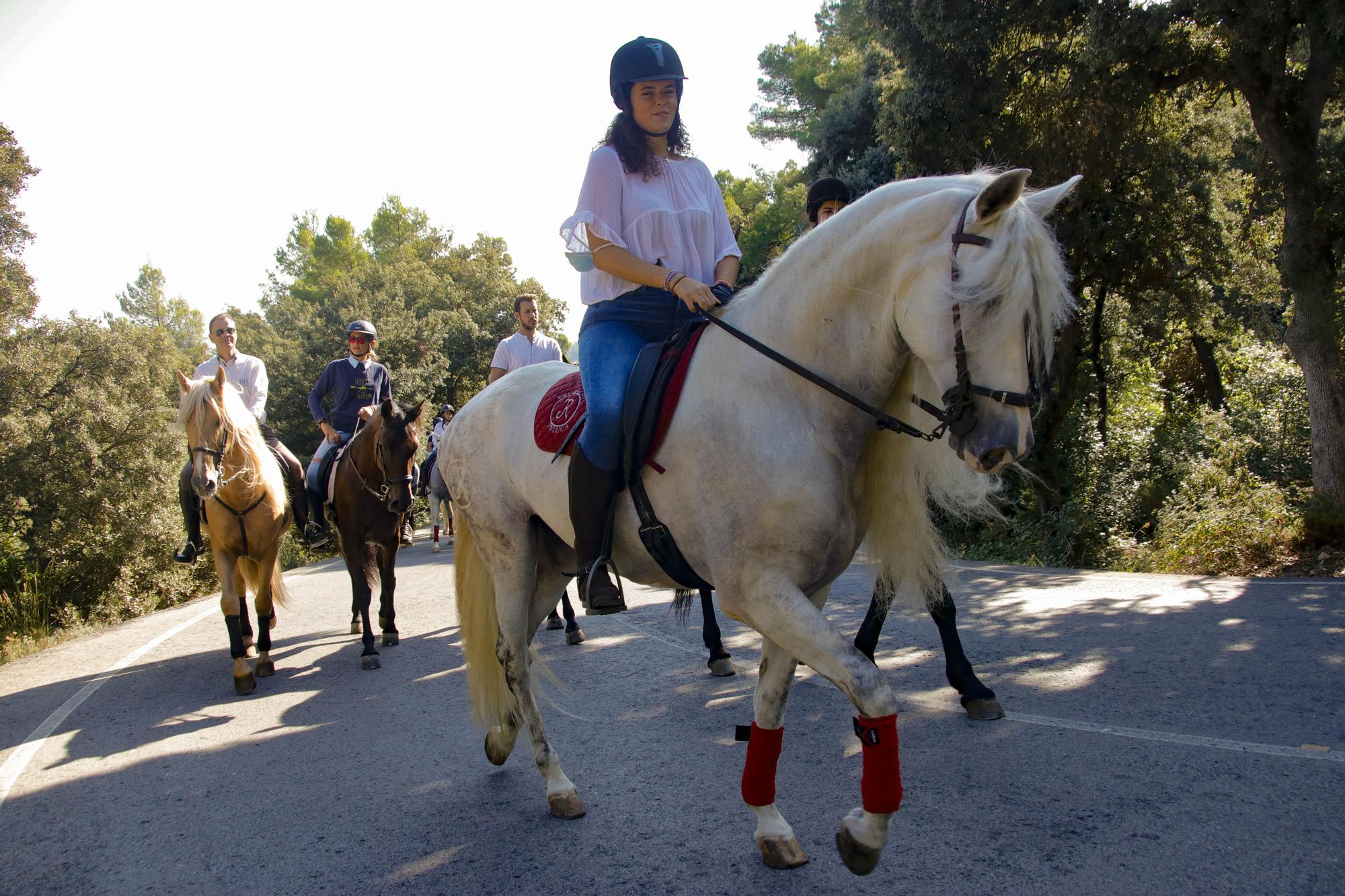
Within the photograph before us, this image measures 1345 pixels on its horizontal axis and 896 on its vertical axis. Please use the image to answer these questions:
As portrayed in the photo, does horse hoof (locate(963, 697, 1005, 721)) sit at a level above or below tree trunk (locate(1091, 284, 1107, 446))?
below

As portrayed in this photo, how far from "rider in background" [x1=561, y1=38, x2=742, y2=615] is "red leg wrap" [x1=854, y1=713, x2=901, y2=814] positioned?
1273mm

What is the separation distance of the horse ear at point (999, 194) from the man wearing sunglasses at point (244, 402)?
7785 mm

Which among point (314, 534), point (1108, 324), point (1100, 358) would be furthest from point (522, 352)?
point (1108, 324)

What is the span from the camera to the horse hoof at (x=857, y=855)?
2803mm

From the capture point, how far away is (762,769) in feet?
10.9

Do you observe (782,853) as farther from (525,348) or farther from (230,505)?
(525,348)

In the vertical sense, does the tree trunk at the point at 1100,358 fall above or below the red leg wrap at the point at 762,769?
above

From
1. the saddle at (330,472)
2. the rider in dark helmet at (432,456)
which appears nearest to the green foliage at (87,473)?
the rider in dark helmet at (432,456)

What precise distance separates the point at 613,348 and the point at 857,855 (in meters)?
2.08

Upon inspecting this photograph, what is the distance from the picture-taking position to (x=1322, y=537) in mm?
9594

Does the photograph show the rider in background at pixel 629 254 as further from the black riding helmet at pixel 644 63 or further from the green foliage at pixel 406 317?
the green foliage at pixel 406 317

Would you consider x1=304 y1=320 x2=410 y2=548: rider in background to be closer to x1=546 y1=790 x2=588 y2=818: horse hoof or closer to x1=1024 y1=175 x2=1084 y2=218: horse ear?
x1=546 y1=790 x2=588 y2=818: horse hoof

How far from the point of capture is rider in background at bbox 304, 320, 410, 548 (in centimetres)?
972

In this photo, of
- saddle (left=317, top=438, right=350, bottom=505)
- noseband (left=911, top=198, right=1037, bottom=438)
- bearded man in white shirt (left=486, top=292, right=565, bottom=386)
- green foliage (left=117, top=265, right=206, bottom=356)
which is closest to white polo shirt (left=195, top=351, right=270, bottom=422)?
saddle (left=317, top=438, right=350, bottom=505)
